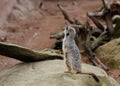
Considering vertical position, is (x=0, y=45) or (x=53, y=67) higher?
(x=0, y=45)

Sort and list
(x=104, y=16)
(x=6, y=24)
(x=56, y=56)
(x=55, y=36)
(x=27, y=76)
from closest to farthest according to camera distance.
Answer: (x=27, y=76)
(x=56, y=56)
(x=104, y=16)
(x=55, y=36)
(x=6, y=24)

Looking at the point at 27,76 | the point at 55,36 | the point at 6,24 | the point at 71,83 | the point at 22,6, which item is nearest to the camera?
the point at 71,83

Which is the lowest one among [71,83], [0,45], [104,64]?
[104,64]

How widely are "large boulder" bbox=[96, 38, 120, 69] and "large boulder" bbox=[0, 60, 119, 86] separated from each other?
6.61 ft

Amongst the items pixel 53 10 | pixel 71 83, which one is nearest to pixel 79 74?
pixel 71 83

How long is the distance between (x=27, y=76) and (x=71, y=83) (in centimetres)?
80

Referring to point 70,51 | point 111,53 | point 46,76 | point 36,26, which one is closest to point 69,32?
point 70,51

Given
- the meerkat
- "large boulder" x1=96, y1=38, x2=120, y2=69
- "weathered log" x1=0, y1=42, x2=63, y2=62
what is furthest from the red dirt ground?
the meerkat

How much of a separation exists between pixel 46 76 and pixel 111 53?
353cm

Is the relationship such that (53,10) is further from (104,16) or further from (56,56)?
(56,56)

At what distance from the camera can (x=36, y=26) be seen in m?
13.4

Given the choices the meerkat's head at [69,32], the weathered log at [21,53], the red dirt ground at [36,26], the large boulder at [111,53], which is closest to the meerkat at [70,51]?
the meerkat's head at [69,32]

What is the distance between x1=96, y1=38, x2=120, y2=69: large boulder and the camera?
8795mm

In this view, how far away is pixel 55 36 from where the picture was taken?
10.5 metres
